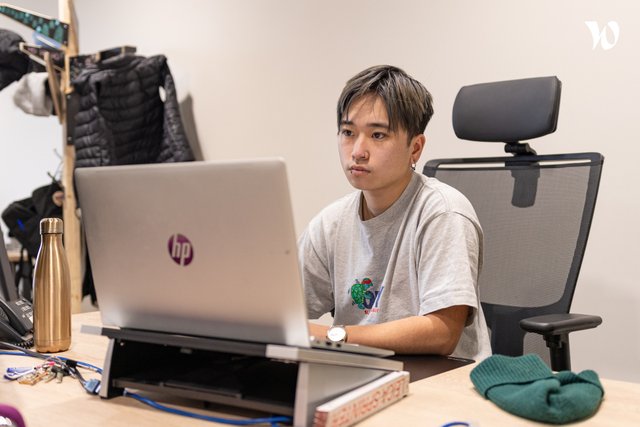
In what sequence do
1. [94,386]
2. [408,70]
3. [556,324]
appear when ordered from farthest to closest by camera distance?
[408,70], [556,324], [94,386]

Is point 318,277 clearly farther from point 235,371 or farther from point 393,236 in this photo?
point 235,371

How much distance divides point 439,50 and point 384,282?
4.41 feet

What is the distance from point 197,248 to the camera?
2.83 ft

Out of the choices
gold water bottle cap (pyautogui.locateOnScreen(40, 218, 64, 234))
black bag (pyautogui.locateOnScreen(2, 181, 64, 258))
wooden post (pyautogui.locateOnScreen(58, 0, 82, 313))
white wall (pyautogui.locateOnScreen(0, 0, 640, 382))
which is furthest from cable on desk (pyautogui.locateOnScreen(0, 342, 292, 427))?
black bag (pyautogui.locateOnScreen(2, 181, 64, 258))

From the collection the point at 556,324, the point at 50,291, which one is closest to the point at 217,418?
the point at 50,291

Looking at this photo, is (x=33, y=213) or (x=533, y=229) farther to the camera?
(x=33, y=213)

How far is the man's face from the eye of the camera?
1.49 meters

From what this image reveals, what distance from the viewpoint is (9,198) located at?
4734 millimetres

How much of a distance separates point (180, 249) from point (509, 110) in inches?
46.4

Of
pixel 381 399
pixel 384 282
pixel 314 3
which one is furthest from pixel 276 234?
pixel 314 3

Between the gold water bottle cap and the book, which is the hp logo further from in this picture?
the gold water bottle cap

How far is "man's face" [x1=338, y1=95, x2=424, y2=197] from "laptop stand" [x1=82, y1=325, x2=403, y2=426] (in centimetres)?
59

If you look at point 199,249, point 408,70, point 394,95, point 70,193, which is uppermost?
point 408,70

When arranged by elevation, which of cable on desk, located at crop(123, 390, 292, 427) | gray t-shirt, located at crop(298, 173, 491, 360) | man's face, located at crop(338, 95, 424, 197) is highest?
man's face, located at crop(338, 95, 424, 197)
